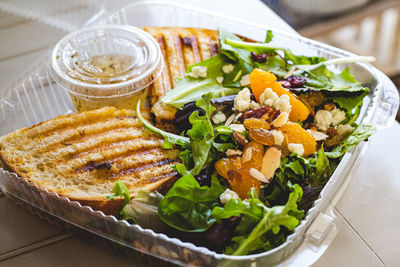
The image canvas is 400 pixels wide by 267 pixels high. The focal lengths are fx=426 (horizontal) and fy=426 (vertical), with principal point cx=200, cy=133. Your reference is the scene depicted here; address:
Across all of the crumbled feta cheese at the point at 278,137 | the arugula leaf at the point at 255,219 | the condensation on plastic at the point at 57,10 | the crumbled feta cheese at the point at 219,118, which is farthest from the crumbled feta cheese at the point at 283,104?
the condensation on plastic at the point at 57,10

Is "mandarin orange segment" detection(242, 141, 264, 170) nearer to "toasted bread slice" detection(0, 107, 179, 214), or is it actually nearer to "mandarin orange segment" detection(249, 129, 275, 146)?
"mandarin orange segment" detection(249, 129, 275, 146)

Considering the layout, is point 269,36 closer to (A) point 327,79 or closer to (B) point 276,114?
(A) point 327,79

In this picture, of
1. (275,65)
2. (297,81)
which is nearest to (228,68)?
(275,65)

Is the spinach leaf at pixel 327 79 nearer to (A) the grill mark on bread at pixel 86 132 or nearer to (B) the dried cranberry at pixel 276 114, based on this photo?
(B) the dried cranberry at pixel 276 114

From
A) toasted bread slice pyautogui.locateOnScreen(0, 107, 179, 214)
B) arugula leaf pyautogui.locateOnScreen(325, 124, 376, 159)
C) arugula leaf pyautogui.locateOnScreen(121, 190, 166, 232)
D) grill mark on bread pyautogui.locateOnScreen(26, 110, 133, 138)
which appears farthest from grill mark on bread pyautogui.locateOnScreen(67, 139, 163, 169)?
arugula leaf pyautogui.locateOnScreen(325, 124, 376, 159)

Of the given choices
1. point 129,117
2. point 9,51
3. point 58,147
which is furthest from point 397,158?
point 9,51
